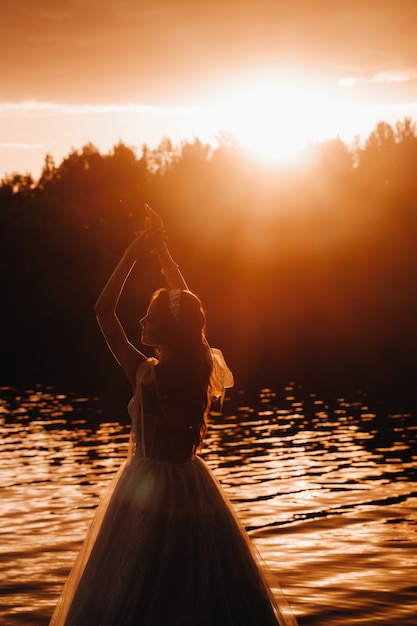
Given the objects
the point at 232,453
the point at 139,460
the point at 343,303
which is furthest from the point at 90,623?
the point at 343,303

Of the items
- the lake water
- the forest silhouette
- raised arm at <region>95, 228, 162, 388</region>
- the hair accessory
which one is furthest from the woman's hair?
the forest silhouette

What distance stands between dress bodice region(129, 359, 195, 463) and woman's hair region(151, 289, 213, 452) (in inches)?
4.3

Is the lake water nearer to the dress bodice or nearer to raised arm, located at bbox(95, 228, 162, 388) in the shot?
the dress bodice

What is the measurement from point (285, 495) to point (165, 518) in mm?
11020

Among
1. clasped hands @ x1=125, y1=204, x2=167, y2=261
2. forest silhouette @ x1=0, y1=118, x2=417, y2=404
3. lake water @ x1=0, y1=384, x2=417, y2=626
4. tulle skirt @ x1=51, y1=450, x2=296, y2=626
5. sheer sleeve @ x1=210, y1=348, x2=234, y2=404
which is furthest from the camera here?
forest silhouette @ x1=0, y1=118, x2=417, y2=404

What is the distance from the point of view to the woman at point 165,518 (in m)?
6.43

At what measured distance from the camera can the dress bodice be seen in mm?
6656

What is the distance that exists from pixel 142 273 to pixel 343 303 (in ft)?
46.2

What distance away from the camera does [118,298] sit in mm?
6605

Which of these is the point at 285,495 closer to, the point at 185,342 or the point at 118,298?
the point at 185,342

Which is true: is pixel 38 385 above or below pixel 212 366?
below

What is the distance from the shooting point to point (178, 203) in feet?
257

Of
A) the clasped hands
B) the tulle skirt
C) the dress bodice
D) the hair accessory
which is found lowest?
the tulle skirt

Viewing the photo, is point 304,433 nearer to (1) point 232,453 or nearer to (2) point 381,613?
(1) point 232,453
